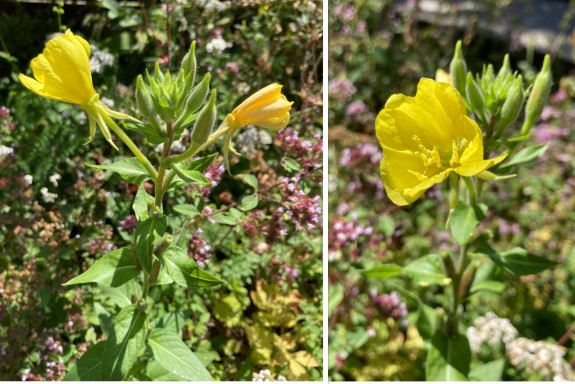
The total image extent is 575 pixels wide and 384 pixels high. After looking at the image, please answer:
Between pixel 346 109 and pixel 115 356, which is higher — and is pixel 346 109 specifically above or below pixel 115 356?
above

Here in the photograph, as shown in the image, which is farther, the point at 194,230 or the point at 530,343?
the point at 530,343

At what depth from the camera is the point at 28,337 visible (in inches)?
68.2

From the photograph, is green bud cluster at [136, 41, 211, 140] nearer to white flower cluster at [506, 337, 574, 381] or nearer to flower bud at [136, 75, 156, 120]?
flower bud at [136, 75, 156, 120]

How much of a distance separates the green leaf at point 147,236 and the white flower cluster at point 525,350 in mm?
1433

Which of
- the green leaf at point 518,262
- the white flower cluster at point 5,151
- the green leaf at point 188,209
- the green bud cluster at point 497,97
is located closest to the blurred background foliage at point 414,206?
the green leaf at point 518,262

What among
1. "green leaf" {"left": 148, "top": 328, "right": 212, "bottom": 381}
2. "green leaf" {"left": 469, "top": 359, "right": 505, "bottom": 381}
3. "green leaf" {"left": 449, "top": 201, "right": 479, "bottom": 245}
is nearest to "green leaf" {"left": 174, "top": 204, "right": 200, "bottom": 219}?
"green leaf" {"left": 148, "top": 328, "right": 212, "bottom": 381}

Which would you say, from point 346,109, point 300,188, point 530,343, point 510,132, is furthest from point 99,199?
point 510,132

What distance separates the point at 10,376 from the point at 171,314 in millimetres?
618

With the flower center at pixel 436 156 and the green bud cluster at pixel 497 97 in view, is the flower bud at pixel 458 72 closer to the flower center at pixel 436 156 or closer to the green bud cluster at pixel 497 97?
the green bud cluster at pixel 497 97

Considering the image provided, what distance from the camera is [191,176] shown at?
1.00m

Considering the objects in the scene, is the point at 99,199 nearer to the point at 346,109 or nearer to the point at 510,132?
the point at 346,109

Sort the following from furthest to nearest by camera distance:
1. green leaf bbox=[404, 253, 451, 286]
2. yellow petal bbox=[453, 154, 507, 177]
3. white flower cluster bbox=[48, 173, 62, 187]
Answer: white flower cluster bbox=[48, 173, 62, 187] < green leaf bbox=[404, 253, 451, 286] < yellow petal bbox=[453, 154, 507, 177]

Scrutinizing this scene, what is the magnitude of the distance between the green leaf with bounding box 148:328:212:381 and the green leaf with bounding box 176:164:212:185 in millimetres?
530

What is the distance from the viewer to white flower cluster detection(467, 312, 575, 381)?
1.76 m
